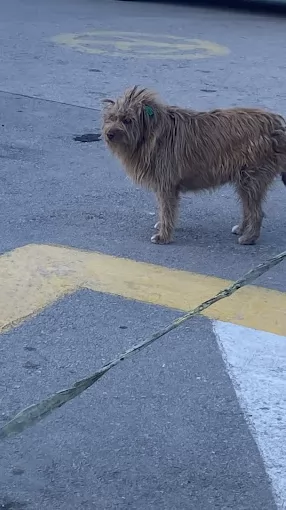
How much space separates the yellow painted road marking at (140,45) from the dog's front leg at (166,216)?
696cm

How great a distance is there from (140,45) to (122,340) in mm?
9500

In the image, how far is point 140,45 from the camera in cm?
1359

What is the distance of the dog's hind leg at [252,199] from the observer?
6035mm

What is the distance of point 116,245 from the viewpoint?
19.7 ft

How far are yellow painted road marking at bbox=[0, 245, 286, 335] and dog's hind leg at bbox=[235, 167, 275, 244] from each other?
0.71 metres

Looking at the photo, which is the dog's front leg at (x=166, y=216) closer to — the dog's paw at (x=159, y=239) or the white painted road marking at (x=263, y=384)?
the dog's paw at (x=159, y=239)

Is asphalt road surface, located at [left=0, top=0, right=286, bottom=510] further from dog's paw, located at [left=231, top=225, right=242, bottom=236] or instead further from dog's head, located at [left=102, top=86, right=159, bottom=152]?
dog's head, located at [left=102, top=86, right=159, bottom=152]

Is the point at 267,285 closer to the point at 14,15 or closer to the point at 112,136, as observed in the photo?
the point at 112,136

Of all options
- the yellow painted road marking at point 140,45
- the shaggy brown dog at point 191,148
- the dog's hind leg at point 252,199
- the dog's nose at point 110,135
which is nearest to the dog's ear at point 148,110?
the shaggy brown dog at point 191,148

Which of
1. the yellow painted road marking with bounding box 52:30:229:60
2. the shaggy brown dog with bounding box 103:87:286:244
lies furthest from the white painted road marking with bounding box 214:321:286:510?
the yellow painted road marking with bounding box 52:30:229:60

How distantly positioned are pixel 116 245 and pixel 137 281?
625 millimetres

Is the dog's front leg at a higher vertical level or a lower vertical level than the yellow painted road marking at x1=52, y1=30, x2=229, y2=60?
higher

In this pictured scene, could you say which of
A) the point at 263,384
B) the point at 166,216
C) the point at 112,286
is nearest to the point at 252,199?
the point at 166,216

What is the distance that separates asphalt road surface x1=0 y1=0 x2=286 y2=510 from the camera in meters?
3.55
